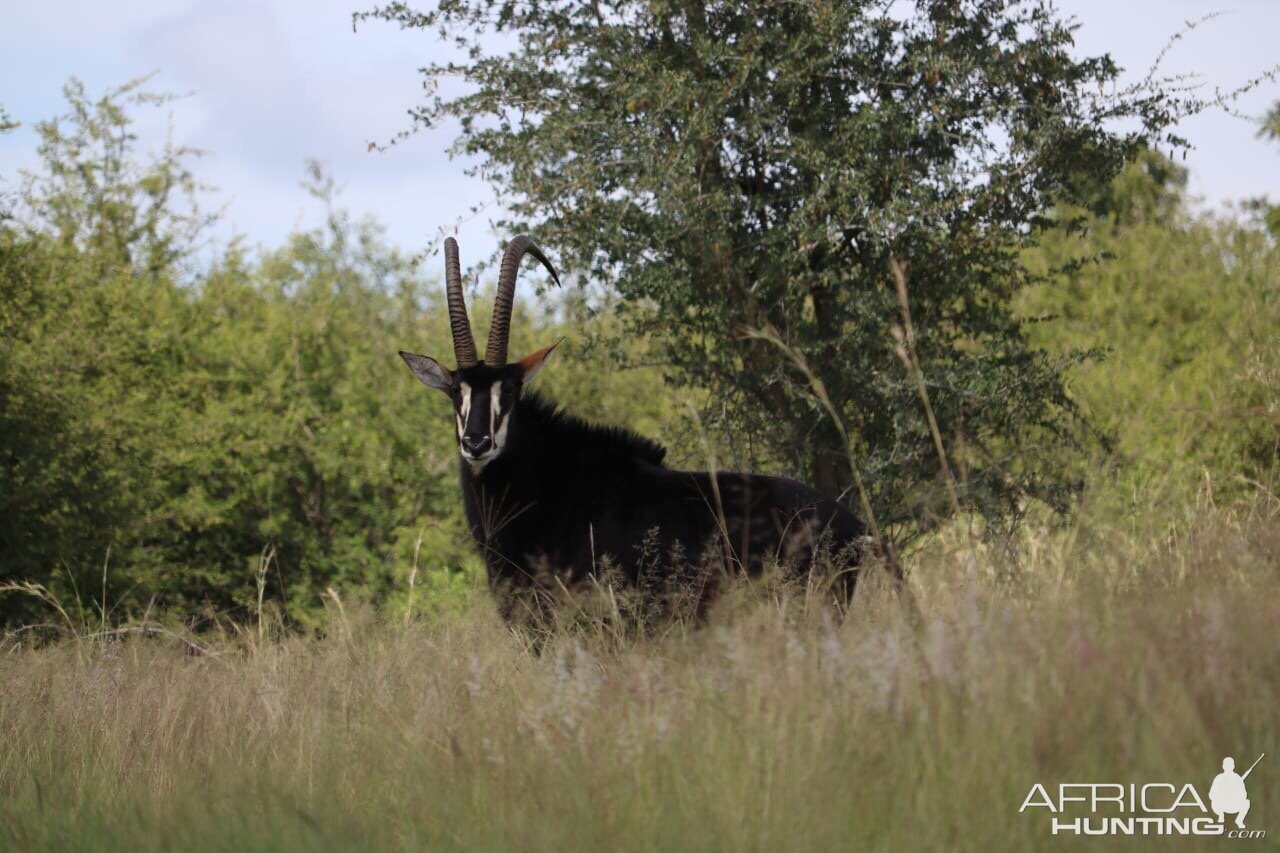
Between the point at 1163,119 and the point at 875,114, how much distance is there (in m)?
2.31

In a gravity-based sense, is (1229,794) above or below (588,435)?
below

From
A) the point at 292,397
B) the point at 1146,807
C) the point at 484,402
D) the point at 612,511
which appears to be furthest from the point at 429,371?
the point at 292,397

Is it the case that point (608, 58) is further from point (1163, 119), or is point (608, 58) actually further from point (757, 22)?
point (1163, 119)

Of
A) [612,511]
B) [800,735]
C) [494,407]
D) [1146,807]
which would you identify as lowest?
[1146,807]

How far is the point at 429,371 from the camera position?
7.54 m

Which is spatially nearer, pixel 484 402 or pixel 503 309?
pixel 484 402

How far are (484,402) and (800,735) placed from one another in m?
3.92

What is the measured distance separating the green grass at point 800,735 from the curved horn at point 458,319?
290cm

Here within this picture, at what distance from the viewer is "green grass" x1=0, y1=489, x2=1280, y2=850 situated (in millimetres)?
3254

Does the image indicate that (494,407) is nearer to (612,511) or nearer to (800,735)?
(612,511)

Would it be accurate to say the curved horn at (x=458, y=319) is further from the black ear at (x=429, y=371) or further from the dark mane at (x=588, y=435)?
the dark mane at (x=588, y=435)

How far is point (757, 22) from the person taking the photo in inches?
363

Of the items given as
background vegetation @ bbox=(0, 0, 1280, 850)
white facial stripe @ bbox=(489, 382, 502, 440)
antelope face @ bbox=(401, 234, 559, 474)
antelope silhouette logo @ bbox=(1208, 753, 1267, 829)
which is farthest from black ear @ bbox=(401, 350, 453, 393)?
antelope silhouette logo @ bbox=(1208, 753, 1267, 829)

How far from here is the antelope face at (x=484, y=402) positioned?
22.8 ft
